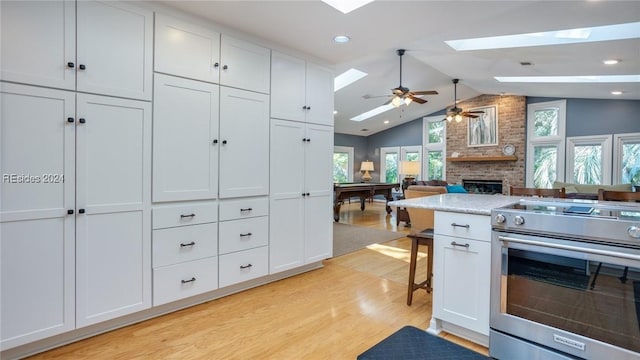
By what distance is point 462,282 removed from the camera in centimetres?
204

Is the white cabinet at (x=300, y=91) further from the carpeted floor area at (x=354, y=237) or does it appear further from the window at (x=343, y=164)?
the window at (x=343, y=164)

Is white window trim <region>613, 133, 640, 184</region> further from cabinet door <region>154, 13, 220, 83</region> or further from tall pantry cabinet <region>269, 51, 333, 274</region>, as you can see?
cabinet door <region>154, 13, 220, 83</region>

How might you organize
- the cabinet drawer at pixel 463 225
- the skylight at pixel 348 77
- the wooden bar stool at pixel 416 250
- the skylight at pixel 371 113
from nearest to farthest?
the cabinet drawer at pixel 463 225, the wooden bar stool at pixel 416 250, the skylight at pixel 348 77, the skylight at pixel 371 113

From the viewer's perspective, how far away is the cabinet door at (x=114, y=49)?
1.98 metres

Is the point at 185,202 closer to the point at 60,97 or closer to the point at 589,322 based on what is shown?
the point at 60,97

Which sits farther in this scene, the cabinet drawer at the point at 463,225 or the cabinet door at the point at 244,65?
the cabinet door at the point at 244,65

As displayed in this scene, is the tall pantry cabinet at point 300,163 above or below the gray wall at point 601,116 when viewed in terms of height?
below

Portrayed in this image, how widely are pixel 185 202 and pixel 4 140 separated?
3.53 feet

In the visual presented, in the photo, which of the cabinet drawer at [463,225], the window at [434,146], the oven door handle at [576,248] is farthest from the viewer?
the window at [434,146]

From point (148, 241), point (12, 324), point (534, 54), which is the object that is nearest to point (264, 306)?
point (148, 241)

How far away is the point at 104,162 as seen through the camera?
6.77 ft

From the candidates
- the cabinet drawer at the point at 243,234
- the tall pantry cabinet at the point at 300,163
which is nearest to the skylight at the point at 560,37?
the tall pantry cabinet at the point at 300,163

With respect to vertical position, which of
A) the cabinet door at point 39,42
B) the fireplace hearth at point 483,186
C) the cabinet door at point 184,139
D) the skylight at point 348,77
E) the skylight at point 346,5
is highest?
the skylight at point 348,77

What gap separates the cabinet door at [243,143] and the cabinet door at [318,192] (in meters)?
0.55
